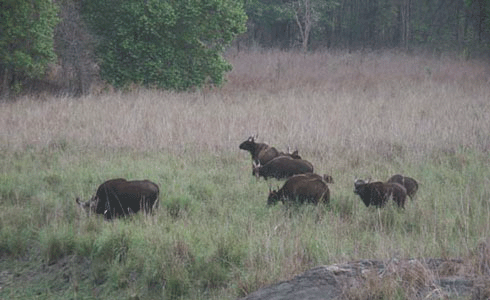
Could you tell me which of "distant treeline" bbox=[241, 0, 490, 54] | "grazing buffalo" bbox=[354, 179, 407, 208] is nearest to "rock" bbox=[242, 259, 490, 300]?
"grazing buffalo" bbox=[354, 179, 407, 208]

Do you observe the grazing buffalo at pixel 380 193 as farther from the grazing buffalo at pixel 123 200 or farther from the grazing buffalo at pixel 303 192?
the grazing buffalo at pixel 123 200

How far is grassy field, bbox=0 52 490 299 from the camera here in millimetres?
7441

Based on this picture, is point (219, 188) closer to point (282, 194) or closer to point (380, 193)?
point (282, 194)

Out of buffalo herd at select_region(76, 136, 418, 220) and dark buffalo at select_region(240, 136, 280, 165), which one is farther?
dark buffalo at select_region(240, 136, 280, 165)

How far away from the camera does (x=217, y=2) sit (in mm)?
24594

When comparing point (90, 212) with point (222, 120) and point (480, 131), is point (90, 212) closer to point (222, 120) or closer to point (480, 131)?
point (222, 120)

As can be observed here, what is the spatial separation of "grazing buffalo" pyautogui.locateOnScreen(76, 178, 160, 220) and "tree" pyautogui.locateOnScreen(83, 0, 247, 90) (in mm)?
15580

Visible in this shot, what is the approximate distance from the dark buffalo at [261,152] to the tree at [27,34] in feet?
39.0

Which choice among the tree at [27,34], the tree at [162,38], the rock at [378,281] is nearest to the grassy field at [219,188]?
the rock at [378,281]

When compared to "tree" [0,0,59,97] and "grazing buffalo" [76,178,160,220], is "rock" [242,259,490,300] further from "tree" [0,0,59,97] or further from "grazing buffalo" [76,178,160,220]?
"tree" [0,0,59,97]

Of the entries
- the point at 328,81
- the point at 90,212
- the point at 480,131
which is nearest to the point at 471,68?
the point at 328,81

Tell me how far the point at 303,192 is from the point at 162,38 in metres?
16.9

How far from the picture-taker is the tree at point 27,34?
2205 centimetres

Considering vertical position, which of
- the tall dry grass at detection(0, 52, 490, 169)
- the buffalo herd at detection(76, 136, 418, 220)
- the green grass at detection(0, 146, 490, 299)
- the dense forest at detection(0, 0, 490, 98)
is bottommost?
the green grass at detection(0, 146, 490, 299)
